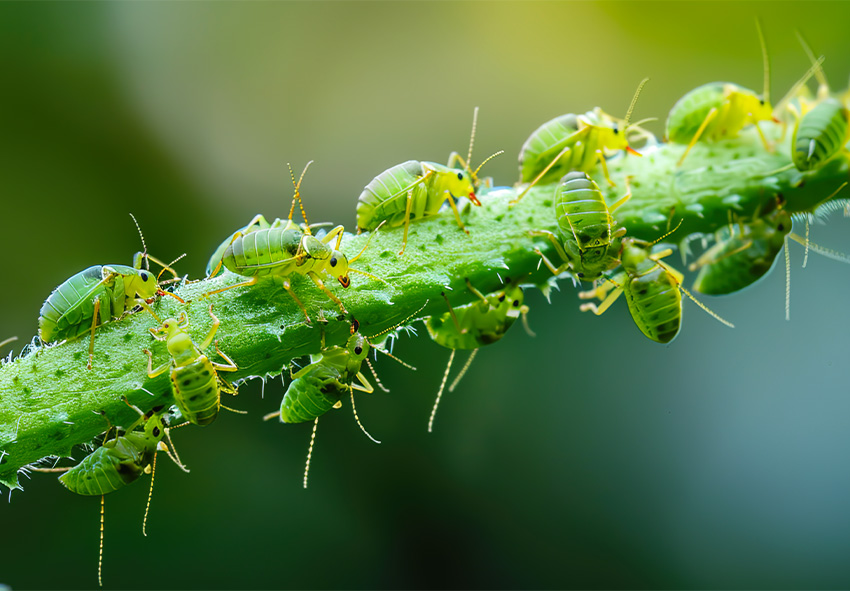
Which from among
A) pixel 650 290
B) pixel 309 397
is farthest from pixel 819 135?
pixel 309 397

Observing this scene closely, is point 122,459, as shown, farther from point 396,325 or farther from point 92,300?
point 396,325

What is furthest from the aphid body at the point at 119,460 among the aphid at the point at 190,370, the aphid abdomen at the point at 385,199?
the aphid abdomen at the point at 385,199

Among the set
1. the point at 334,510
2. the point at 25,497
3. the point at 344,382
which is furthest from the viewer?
the point at 334,510

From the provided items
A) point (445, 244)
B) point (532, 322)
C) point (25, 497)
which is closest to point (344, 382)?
point (445, 244)

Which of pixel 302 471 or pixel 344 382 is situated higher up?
pixel 344 382

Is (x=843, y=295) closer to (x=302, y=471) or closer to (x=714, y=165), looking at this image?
(x=714, y=165)

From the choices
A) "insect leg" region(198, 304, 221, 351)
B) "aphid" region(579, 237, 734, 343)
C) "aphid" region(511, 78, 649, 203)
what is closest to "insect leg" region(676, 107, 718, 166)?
"aphid" region(511, 78, 649, 203)

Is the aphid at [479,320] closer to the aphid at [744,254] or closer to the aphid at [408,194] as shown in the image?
the aphid at [408,194]
